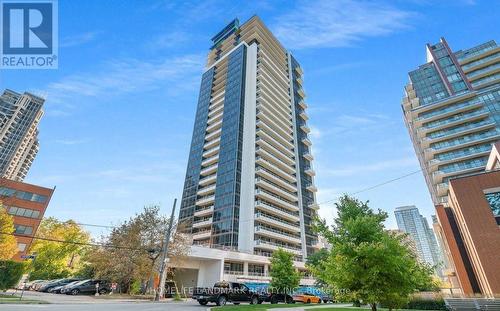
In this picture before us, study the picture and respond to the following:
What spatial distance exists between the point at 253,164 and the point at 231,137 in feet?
30.8

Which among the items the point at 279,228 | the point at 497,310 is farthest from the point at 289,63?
the point at 497,310

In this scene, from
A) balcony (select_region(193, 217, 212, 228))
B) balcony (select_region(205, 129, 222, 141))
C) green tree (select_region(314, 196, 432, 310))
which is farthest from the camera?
balcony (select_region(205, 129, 222, 141))

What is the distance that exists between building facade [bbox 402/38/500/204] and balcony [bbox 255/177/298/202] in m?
31.0

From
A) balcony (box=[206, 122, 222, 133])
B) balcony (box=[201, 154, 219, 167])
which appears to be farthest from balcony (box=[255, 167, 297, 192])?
balcony (box=[206, 122, 222, 133])

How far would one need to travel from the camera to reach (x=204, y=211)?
62219 mm

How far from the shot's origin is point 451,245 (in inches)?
1581

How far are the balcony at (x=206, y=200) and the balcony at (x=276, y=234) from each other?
12.7 m

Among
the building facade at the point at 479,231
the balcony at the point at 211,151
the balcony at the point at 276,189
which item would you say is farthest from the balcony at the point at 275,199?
the building facade at the point at 479,231

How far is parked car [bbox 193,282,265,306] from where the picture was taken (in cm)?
2225

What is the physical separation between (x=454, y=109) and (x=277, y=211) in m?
47.9

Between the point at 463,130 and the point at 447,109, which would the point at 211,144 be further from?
the point at 463,130

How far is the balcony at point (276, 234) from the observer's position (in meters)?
56.1

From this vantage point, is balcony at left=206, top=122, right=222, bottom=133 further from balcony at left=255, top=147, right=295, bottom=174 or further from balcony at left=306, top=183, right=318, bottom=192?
balcony at left=306, top=183, right=318, bottom=192

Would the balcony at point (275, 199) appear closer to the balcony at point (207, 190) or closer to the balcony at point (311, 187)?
the balcony at point (311, 187)
